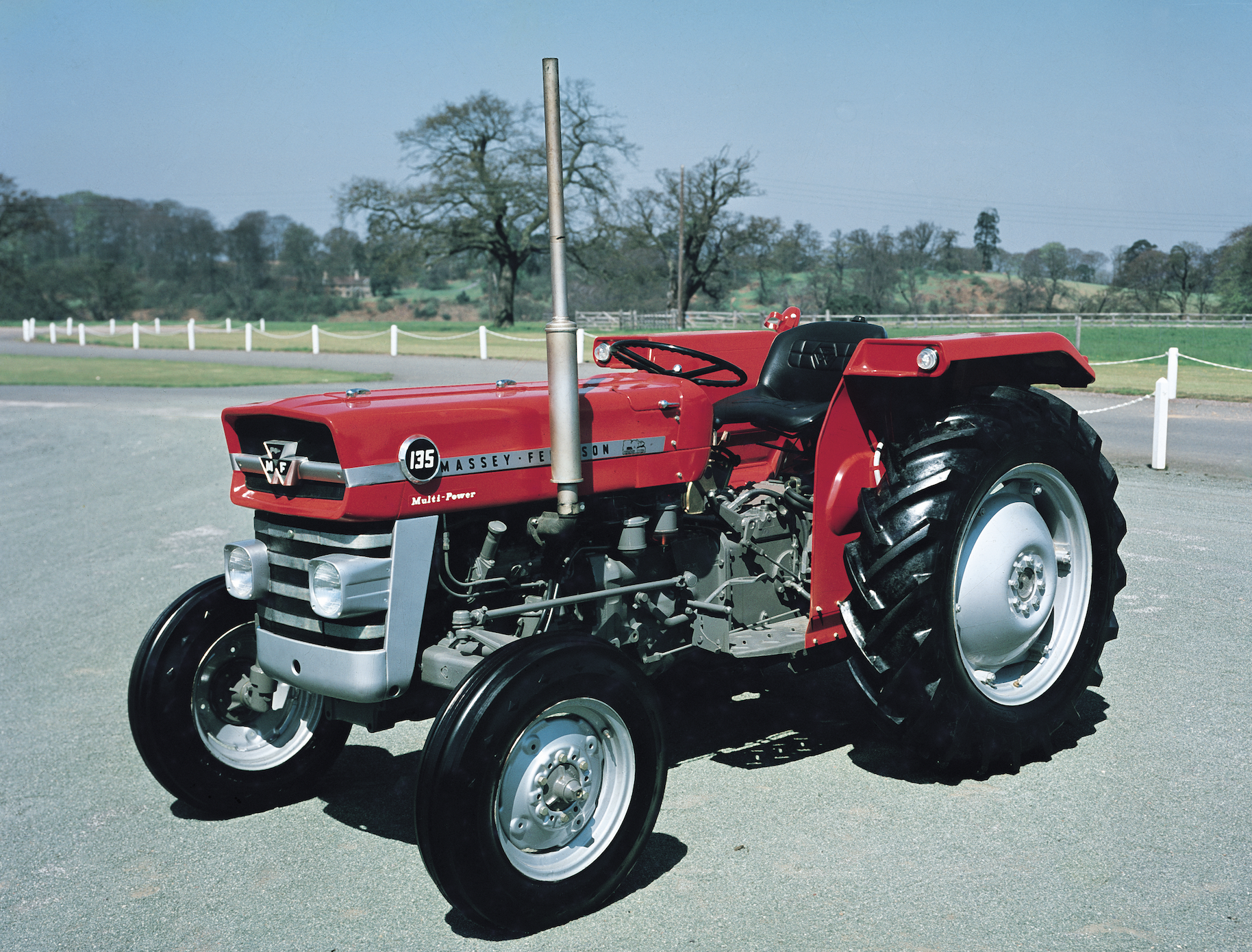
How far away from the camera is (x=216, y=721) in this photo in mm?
3596

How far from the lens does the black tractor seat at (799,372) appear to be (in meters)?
4.17

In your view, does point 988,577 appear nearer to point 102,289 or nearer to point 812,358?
point 812,358

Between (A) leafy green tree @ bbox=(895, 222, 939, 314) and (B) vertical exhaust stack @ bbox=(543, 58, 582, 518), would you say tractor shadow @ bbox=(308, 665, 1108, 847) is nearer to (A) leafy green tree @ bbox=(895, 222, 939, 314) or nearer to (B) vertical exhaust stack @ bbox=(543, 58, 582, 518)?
(B) vertical exhaust stack @ bbox=(543, 58, 582, 518)

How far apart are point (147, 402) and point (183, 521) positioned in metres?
9.64

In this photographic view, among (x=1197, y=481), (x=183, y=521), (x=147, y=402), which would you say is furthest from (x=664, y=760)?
(x=147, y=402)

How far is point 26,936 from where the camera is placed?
2775 mm

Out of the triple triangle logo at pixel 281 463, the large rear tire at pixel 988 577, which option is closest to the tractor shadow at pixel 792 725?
the large rear tire at pixel 988 577

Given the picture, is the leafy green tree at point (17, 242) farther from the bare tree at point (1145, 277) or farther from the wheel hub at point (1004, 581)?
the wheel hub at point (1004, 581)

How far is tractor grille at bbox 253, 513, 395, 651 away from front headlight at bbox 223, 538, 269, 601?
22mm

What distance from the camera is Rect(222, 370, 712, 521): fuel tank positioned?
2887mm

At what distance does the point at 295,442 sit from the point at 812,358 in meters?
2.29

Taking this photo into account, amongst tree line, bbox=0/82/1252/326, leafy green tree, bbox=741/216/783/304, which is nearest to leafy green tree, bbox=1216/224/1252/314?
tree line, bbox=0/82/1252/326

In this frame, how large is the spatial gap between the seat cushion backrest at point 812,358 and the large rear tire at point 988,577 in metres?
0.73

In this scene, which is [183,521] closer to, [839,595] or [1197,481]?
[839,595]
